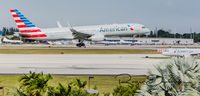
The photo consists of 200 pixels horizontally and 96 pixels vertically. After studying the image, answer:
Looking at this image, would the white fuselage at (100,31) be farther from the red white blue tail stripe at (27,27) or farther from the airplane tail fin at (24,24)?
the airplane tail fin at (24,24)

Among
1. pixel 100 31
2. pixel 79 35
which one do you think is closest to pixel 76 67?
pixel 100 31

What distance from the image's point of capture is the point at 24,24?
3103 inches

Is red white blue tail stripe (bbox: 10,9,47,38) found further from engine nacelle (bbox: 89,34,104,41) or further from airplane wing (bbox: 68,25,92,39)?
engine nacelle (bbox: 89,34,104,41)

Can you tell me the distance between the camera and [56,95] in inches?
313

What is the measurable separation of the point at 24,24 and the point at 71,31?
11.6 meters

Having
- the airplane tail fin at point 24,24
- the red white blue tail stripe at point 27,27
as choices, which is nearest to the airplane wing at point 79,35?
the red white blue tail stripe at point 27,27

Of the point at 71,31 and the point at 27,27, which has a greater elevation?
the point at 27,27

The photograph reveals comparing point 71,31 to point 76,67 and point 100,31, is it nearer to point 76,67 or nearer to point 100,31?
point 100,31

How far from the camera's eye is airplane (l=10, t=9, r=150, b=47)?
7856cm

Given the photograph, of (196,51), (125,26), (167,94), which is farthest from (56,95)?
(125,26)

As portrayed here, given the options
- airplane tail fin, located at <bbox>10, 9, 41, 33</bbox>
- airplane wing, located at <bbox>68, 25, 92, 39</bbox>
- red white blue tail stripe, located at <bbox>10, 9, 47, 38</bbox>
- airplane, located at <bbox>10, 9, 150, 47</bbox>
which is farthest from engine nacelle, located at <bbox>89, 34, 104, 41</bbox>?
airplane tail fin, located at <bbox>10, 9, 41, 33</bbox>

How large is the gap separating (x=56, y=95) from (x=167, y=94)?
3.33 metres

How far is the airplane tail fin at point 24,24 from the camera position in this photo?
257 feet

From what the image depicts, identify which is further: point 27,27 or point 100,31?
point 100,31
